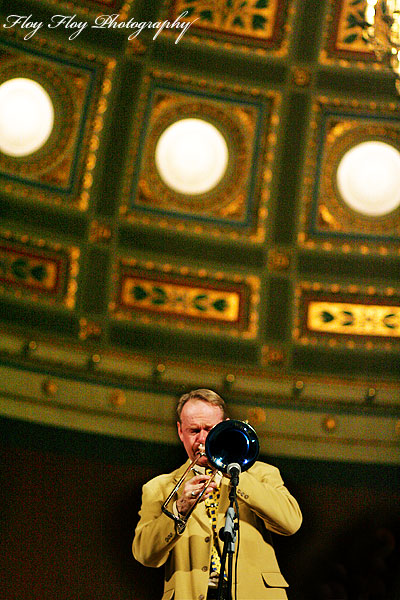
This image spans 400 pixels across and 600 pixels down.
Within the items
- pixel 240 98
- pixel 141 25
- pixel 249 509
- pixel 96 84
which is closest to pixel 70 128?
pixel 96 84

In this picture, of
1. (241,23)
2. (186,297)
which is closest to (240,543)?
(186,297)

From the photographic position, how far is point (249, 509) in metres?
3.79

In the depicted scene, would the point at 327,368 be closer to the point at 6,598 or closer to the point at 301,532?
the point at 301,532

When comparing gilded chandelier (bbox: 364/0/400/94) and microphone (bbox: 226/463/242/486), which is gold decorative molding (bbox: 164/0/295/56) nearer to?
gilded chandelier (bbox: 364/0/400/94)

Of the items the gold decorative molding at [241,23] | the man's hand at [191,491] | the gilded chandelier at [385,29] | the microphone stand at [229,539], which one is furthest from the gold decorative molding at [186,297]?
the microphone stand at [229,539]

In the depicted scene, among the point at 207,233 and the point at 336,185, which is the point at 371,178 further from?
the point at 207,233

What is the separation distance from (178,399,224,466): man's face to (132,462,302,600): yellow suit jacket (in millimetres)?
215

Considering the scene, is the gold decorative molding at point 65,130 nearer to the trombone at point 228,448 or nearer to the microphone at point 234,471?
the trombone at point 228,448

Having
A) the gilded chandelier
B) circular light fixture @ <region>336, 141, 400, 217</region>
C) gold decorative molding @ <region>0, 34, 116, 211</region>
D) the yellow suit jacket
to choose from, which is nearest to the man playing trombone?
the yellow suit jacket

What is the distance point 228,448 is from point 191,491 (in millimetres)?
241

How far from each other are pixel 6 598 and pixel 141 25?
522 cm

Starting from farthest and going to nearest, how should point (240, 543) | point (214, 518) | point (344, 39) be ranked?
point (344, 39)
point (214, 518)
point (240, 543)

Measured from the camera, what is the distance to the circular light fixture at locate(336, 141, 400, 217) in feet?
28.2

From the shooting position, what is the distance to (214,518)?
379 centimetres
